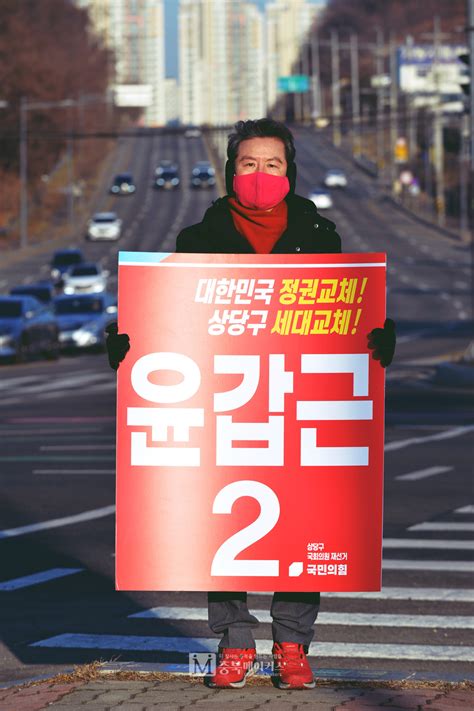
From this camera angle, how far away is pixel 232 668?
248 inches

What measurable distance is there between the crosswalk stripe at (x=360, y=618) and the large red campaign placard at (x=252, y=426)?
2.98 meters

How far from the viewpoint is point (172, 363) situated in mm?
6133

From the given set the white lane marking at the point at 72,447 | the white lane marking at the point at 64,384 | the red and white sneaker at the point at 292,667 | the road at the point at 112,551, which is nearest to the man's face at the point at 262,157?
the red and white sneaker at the point at 292,667

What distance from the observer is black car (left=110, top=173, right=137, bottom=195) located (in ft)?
385

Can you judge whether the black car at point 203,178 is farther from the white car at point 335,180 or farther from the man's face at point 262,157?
the man's face at point 262,157

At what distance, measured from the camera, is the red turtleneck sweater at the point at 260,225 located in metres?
6.36

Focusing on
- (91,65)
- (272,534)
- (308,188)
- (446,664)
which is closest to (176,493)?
(272,534)

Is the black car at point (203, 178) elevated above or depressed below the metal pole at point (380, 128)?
below

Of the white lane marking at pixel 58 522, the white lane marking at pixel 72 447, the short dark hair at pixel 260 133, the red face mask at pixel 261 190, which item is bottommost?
the white lane marking at pixel 72 447

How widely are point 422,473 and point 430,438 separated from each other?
3864 mm

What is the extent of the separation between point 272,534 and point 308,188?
110850 mm

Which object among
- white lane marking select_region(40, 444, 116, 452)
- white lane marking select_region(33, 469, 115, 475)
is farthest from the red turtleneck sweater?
white lane marking select_region(40, 444, 116, 452)

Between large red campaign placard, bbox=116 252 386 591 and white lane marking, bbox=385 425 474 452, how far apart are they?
12832mm

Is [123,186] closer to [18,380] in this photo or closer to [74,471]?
[18,380]
